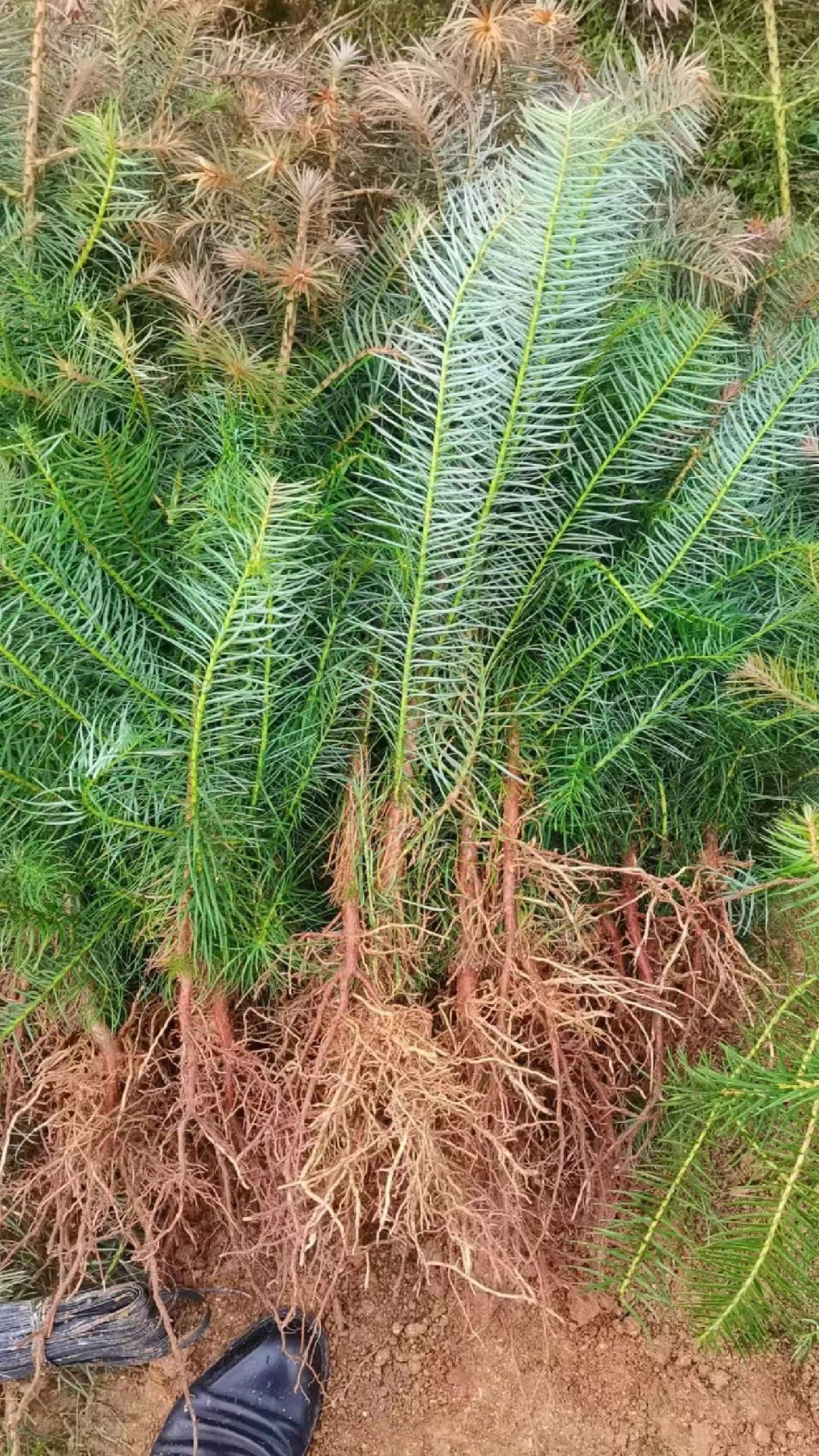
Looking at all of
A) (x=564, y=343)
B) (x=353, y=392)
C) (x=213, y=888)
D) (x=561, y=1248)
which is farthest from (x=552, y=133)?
(x=561, y=1248)

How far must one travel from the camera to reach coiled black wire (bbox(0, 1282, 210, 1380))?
867mm

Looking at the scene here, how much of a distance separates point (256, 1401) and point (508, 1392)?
0.23m

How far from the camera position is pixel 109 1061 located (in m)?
0.80

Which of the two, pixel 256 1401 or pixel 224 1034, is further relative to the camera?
pixel 256 1401

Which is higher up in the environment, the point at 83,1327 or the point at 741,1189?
the point at 741,1189

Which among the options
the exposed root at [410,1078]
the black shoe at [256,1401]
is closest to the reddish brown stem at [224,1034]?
the exposed root at [410,1078]

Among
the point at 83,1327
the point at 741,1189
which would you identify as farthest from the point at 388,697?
the point at 83,1327

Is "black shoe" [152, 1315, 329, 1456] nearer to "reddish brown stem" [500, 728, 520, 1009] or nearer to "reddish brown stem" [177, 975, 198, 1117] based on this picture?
"reddish brown stem" [177, 975, 198, 1117]

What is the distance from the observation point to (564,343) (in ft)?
1.97

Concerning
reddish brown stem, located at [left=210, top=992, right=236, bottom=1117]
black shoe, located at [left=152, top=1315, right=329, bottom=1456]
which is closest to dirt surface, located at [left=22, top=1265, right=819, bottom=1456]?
black shoe, located at [left=152, top=1315, right=329, bottom=1456]

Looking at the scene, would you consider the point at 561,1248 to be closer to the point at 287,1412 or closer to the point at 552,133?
the point at 287,1412

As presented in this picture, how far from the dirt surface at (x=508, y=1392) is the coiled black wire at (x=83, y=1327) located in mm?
67

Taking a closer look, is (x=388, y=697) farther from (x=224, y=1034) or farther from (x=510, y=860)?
(x=224, y=1034)

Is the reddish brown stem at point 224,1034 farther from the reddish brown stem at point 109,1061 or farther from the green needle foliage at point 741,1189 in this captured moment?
the green needle foliage at point 741,1189
